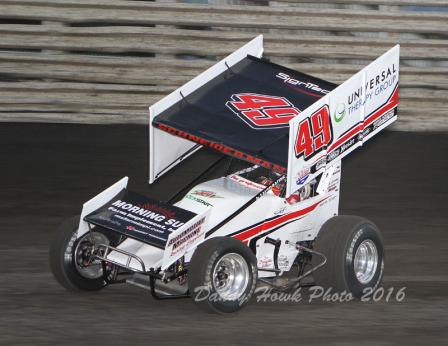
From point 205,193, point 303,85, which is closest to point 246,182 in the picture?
point 205,193

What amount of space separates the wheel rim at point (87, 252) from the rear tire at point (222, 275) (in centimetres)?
95

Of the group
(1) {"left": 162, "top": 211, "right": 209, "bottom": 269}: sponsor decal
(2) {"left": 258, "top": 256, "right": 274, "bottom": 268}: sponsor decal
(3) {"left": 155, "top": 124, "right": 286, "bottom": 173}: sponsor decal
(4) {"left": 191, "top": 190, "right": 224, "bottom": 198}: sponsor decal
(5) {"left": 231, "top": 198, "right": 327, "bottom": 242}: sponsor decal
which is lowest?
(2) {"left": 258, "top": 256, "right": 274, "bottom": 268}: sponsor decal

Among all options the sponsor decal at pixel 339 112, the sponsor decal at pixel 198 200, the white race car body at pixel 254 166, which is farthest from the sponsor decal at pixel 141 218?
the sponsor decal at pixel 339 112

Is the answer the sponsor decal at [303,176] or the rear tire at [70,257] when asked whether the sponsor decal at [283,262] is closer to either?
the sponsor decal at [303,176]

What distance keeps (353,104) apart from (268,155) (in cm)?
91

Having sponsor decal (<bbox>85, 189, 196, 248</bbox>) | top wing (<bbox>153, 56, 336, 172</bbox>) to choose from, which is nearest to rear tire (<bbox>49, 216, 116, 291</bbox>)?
sponsor decal (<bbox>85, 189, 196, 248</bbox>)

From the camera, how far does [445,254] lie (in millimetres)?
9438

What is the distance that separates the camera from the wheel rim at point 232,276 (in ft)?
23.8

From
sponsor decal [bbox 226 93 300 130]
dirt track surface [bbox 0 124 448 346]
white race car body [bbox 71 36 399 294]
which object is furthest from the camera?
sponsor decal [bbox 226 93 300 130]

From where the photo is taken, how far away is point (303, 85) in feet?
28.1

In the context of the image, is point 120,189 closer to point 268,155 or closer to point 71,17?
point 268,155

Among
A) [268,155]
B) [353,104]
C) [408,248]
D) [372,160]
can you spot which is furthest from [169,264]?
[372,160]

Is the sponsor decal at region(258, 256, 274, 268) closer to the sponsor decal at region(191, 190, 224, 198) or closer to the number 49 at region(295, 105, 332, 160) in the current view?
the sponsor decal at region(191, 190, 224, 198)

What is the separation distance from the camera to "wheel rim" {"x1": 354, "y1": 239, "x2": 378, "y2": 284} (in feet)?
26.2
